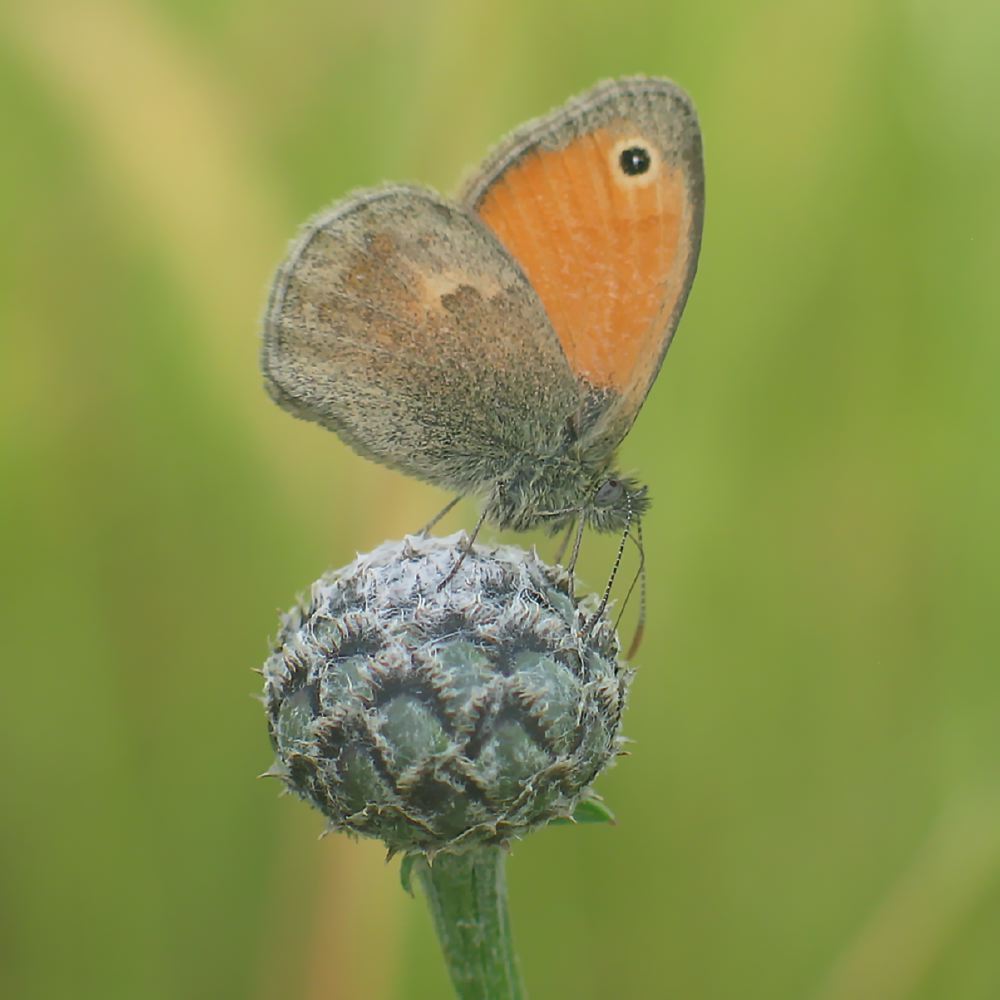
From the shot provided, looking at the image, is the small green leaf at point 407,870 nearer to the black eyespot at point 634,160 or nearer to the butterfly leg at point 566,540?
the butterfly leg at point 566,540

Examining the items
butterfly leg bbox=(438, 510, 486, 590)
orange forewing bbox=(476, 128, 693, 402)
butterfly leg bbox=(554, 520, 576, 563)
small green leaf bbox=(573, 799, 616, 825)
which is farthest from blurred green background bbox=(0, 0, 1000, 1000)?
small green leaf bbox=(573, 799, 616, 825)

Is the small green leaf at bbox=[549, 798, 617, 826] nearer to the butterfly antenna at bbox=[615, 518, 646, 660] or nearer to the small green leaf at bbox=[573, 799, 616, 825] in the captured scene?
the small green leaf at bbox=[573, 799, 616, 825]

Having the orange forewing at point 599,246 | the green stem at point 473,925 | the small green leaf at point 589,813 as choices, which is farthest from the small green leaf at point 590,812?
the orange forewing at point 599,246

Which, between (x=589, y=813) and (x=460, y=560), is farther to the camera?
(x=460, y=560)

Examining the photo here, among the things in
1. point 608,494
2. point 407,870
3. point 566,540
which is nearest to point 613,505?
point 608,494

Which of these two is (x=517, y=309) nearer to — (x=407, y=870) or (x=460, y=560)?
(x=460, y=560)

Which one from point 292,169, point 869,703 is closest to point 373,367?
point 292,169
